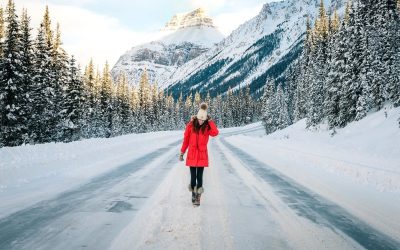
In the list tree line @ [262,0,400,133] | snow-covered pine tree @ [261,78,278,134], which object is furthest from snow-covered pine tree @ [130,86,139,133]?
tree line @ [262,0,400,133]

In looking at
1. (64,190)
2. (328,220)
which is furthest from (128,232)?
(64,190)

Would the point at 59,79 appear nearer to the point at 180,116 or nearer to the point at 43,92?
the point at 43,92

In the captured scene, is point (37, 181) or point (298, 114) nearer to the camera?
point (37, 181)

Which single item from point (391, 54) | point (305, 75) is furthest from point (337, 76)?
point (305, 75)

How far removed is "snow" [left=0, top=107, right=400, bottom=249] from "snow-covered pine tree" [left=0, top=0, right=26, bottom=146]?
19937mm

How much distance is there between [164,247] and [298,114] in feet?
216

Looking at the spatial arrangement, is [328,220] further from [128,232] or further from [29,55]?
[29,55]

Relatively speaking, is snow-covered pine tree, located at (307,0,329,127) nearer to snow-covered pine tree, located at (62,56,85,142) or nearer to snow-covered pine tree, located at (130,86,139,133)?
snow-covered pine tree, located at (62,56,85,142)

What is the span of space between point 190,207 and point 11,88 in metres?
29.7

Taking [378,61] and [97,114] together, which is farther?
[97,114]

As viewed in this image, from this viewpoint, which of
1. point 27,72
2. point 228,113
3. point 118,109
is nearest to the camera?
point 27,72

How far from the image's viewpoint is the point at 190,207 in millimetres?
7078

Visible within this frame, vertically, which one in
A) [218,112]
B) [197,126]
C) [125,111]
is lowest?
[197,126]

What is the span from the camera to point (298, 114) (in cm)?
6769
